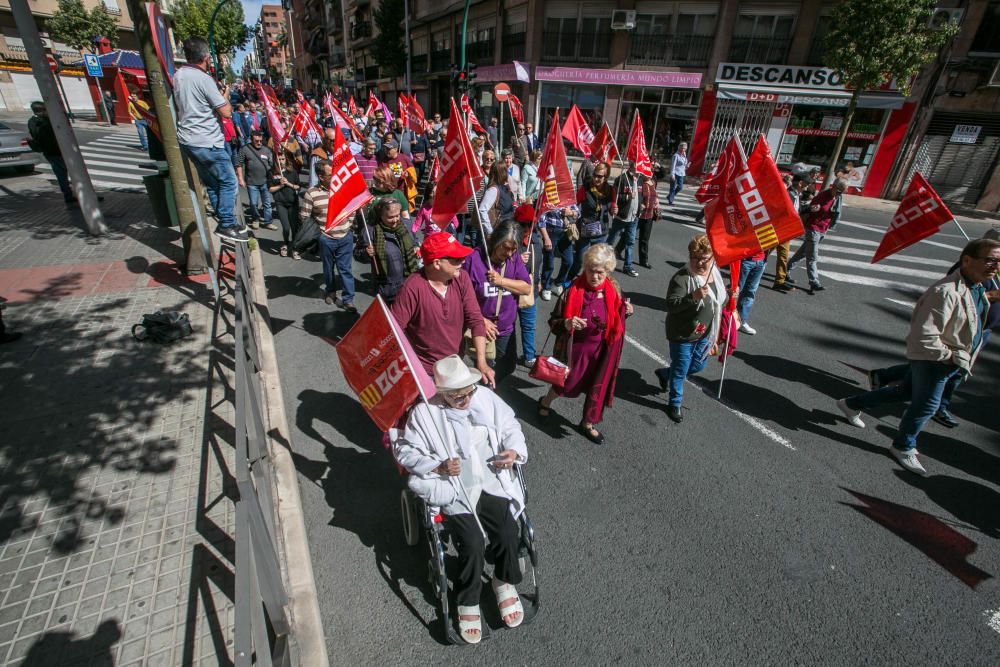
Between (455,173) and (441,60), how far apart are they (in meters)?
36.0

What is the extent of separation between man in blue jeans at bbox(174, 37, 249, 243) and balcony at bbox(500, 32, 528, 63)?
2407 cm

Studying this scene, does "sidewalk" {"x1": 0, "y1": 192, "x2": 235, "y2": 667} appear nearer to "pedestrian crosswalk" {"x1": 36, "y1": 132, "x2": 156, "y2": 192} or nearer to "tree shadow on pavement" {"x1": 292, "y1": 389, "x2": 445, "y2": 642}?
"tree shadow on pavement" {"x1": 292, "y1": 389, "x2": 445, "y2": 642}

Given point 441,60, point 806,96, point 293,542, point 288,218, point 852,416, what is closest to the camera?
point 293,542

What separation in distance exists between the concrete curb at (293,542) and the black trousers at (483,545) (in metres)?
0.80

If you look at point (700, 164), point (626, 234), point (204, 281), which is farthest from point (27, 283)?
point (700, 164)

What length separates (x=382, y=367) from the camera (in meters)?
2.95

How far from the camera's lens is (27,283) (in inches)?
249

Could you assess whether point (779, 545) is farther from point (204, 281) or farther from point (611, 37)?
point (611, 37)

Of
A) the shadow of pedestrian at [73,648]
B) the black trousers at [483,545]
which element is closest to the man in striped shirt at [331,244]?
the black trousers at [483,545]

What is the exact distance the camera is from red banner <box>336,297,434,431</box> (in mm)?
2826

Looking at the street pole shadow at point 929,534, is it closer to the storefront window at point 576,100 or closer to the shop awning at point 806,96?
the shop awning at point 806,96

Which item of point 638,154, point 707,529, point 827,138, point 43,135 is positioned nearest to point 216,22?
point 43,135

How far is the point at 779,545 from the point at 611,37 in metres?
25.6

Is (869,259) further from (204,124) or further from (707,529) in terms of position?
(204,124)
